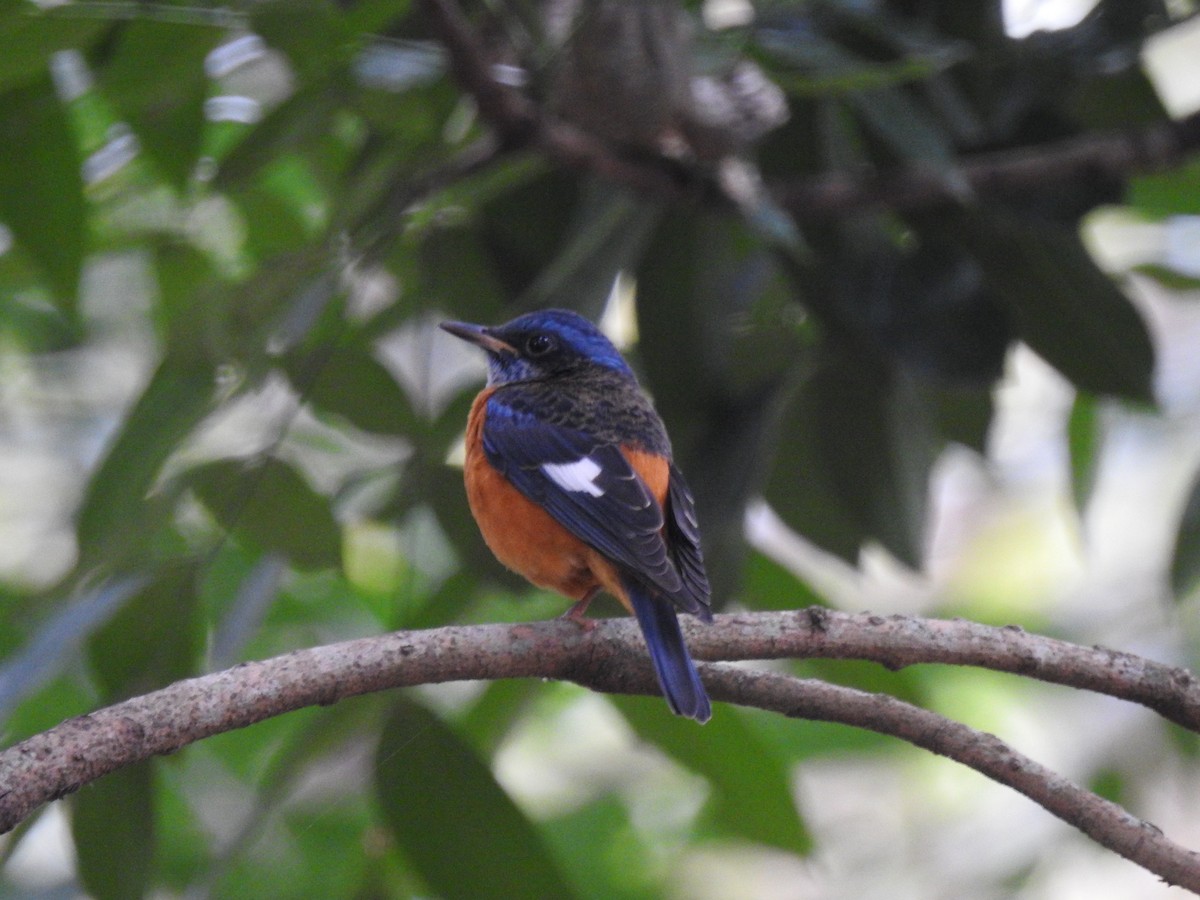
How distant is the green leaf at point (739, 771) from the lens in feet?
10.1

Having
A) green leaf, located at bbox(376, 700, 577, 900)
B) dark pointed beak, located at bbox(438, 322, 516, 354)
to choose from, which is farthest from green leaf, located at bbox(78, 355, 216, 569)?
green leaf, located at bbox(376, 700, 577, 900)

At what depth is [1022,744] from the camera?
5457mm

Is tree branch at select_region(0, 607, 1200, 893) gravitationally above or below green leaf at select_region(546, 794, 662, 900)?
above

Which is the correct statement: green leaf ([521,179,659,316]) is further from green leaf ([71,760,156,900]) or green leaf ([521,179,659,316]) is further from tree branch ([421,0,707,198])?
green leaf ([71,760,156,900])

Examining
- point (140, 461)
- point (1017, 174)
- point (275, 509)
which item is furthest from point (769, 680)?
point (1017, 174)

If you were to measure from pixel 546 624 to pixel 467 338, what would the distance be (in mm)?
1265

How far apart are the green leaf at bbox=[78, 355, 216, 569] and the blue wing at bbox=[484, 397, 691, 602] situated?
2.13 feet

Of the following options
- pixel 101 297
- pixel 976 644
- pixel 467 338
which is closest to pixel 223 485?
pixel 467 338

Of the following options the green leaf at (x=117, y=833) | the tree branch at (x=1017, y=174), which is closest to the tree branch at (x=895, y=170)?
the tree branch at (x=1017, y=174)

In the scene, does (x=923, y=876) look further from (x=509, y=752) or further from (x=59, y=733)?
(x=59, y=733)

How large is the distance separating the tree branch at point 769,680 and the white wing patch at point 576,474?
549 mm

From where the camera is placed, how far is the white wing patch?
2.86m

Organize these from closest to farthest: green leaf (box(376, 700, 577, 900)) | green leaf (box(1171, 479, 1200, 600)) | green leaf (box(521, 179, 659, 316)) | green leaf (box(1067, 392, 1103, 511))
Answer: green leaf (box(376, 700, 577, 900)), green leaf (box(1171, 479, 1200, 600)), green leaf (box(521, 179, 659, 316)), green leaf (box(1067, 392, 1103, 511))

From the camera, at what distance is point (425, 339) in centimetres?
361
